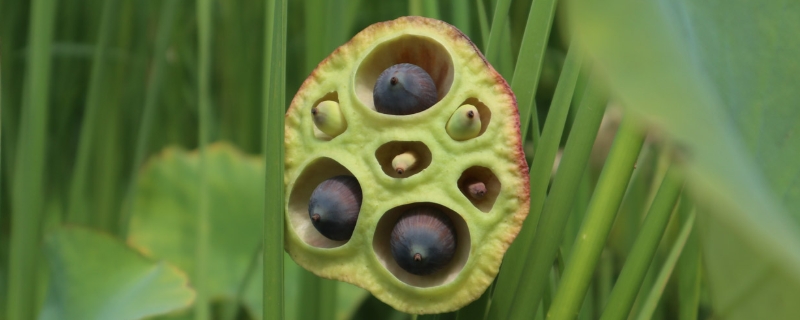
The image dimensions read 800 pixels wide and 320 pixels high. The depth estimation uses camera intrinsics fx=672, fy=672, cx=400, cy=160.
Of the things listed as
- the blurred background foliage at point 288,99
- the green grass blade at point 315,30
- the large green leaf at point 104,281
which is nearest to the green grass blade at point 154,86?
the blurred background foliage at point 288,99

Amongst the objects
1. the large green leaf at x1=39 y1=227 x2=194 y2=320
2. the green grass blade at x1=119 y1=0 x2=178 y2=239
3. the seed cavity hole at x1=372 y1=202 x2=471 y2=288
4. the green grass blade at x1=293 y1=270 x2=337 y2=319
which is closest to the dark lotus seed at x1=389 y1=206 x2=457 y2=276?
the seed cavity hole at x1=372 y1=202 x2=471 y2=288

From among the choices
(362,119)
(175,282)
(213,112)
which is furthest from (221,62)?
(362,119)

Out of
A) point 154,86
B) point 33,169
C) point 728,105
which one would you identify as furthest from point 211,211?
point 728,105

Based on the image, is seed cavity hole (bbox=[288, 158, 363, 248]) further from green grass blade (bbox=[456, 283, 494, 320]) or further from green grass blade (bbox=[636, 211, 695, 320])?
green grass blade (bbox=[636, 211, 695, 320])

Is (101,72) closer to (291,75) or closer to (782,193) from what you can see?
(291,75)

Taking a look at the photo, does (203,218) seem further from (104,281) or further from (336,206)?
(336,206)
